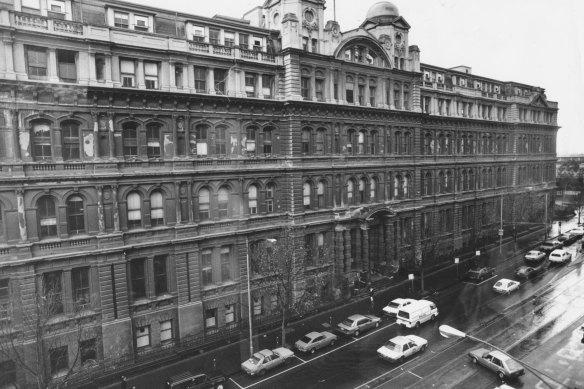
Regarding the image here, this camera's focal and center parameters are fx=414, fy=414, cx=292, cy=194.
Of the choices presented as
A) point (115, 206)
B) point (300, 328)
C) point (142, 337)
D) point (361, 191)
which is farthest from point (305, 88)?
point (142, 337)

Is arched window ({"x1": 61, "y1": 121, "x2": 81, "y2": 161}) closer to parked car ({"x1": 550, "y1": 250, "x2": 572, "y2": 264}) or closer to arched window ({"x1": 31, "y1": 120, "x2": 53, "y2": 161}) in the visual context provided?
arched window ({"x1": 31, "y1": 120, "x2": 53, "y2": 161})

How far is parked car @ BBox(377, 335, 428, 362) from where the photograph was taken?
2966 centimetres

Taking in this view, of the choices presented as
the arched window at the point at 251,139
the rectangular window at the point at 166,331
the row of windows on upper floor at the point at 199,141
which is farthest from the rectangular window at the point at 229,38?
the rectangular window at the point at 166,331

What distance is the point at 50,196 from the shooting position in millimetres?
27688

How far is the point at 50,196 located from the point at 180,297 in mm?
12073

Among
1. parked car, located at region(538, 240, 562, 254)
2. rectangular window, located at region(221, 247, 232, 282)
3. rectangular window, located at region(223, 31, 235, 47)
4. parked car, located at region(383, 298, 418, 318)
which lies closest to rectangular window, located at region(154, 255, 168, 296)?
rectangular window, located at region(221, 247, 232, 282)

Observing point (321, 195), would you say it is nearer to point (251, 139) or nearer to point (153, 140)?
point (251, 139)

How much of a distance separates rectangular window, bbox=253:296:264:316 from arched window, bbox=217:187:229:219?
8.19 m

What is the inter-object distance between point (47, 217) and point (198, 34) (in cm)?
1794

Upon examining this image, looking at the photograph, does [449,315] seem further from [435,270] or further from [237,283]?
[237,283]

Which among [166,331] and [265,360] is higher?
[166,331]

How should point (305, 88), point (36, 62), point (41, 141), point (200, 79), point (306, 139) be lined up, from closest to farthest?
point (36, 62) < point (41, 141) < point (200, 79) < point (305, 88) < point (306, 139)

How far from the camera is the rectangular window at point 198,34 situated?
109ft

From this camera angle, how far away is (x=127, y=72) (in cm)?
3023
